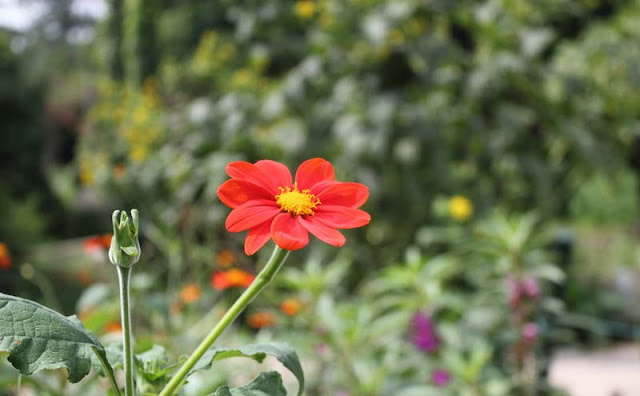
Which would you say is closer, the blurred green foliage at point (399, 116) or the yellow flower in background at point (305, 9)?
the blurred green foliage at point (399, 116)

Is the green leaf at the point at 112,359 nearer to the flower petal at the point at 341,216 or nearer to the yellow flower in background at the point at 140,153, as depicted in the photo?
the flower petal at the point at 341,216

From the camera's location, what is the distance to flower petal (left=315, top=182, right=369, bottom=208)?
0.48 meters

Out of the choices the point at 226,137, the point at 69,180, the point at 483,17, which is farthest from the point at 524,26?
the point at 69,180

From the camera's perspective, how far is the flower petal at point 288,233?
413mm

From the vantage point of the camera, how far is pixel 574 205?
592 centimetres

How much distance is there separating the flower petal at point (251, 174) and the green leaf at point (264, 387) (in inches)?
5.5

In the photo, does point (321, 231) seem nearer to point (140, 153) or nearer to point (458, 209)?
point (458, 209)

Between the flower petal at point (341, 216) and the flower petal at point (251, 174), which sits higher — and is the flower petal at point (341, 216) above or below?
below

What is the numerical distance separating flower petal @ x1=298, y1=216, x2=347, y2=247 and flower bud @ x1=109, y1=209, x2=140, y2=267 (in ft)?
0.37

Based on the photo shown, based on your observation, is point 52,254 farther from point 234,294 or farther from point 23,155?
point 234,294

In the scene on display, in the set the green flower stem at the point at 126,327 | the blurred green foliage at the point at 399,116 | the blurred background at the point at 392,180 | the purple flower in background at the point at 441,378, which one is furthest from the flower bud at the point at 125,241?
the blurred green foliage at the point at 399,116

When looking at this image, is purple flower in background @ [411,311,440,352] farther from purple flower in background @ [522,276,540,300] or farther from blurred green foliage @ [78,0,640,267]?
blurred green foliage @ [78,0,640,267]

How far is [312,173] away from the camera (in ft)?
1.68

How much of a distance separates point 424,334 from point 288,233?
51.5 inches
